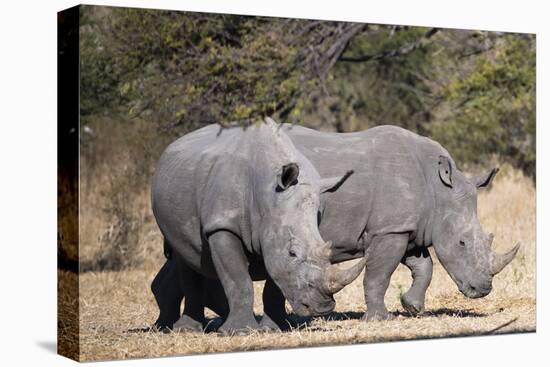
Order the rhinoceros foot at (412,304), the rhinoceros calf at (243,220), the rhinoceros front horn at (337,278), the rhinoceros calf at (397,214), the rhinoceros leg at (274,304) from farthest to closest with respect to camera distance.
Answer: the rhinoceros foot at (412,304), the rhinoceros calf at (397,214), the rhinoceros leg at (274,304), the rhinoceros calf at (243,220), the rhinoceros front horn at (337,278)

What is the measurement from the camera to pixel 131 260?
48.2ft

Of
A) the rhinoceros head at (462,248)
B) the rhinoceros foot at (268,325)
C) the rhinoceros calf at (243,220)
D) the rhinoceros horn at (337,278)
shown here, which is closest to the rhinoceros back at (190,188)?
the rhinoceros calf at (243,220)

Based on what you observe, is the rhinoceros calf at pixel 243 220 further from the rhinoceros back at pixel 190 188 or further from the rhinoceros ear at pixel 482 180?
the rhinoceros ear at pixel 482 180

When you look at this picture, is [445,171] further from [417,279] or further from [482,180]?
[417,279]

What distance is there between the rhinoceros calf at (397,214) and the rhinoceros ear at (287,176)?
0.96 m

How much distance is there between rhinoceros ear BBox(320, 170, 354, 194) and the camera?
10875mm

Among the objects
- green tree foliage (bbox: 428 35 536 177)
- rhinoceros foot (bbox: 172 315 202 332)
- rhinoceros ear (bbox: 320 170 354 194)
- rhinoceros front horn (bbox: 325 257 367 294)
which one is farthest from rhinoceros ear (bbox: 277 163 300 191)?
green tree foliage (bbox: 428 35 536 177)

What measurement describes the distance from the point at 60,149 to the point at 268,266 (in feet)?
6.70

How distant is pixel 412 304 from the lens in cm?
1231

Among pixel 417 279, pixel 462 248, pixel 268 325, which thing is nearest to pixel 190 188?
pixel 268 325

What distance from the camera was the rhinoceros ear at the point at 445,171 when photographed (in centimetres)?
1227

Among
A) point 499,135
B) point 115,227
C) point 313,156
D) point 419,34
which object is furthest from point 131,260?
point 419,34

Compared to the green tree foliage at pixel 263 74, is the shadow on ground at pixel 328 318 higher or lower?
lower

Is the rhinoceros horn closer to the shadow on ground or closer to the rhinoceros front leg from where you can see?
the rhinoceros front leg
